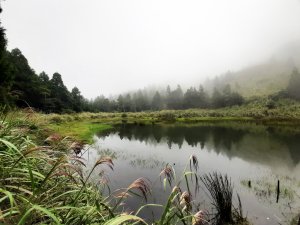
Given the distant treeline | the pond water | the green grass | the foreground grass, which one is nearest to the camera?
the foreground grass

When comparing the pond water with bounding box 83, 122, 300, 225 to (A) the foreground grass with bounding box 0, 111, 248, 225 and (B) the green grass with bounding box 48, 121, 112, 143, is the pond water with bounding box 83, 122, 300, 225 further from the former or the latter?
(B) the green grass with bounding box 48, 121, 112, 143

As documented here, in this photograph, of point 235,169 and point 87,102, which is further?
point 87,102

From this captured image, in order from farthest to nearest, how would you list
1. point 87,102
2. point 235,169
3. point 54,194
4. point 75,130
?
point 87,102
point 75,130
point 235,169
point 54,194

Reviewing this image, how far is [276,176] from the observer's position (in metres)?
21.5

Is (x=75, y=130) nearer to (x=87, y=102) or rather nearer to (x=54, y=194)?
(x=54, y=194)

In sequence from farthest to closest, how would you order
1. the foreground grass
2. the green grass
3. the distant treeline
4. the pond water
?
the distant treeline
the green grass
the pond water
the foreground grass

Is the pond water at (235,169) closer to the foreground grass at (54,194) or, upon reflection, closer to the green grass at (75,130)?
the foreground grass at (54,194)

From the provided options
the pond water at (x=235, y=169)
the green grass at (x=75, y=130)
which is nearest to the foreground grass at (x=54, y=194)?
the pond water at (x=235, y=169)

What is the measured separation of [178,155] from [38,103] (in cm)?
5011

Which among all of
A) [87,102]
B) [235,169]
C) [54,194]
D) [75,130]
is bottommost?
[235,169]

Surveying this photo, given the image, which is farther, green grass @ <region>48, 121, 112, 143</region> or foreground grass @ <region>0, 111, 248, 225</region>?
green grass @ <region>48, 121, 112, 143</region>

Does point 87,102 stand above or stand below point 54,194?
above

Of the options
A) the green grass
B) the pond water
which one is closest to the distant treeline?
the green grass

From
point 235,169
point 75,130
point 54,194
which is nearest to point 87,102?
point 75,130
